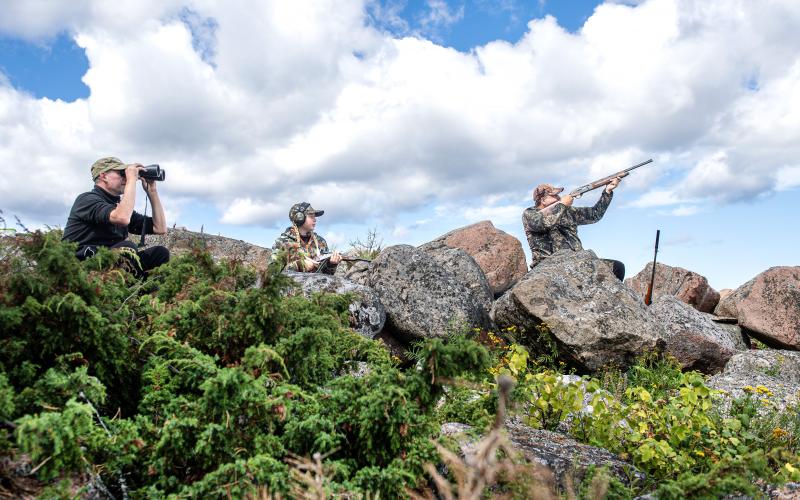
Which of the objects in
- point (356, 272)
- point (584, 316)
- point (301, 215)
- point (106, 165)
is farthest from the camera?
point (356, 272)

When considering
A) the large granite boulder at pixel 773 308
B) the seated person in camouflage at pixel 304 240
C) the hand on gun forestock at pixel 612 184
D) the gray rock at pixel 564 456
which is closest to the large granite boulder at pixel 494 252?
the hand on gun forestock at pixel 612 184

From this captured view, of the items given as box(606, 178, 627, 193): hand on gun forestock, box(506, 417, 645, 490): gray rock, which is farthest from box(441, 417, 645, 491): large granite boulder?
box(606, 178, 627, 193): hand on gun forestock

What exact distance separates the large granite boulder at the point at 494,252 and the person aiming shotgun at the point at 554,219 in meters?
0.40

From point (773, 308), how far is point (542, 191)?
4.85 metres

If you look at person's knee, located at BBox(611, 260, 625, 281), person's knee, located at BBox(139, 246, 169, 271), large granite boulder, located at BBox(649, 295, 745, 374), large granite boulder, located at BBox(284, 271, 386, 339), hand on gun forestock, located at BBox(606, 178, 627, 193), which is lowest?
large granite boulder, located at BBox(649, 295, 745, 374)

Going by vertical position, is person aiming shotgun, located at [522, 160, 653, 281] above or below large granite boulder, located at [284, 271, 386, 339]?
above

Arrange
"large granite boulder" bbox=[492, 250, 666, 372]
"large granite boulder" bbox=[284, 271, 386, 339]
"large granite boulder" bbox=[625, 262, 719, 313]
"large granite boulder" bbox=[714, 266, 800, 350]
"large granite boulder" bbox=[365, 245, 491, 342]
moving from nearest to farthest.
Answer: "large granite boulder" bbox=[284, 271, 386, 339]
"large granite boulder" bbox=[492, 250, 666, 372]
"large granite boulder" bbox=[365, 245, 491, 342]
"large granite boulder" bbox=[714, 266, 800, 350]
"large granite boulder" bbox=[625, 262, 719, 313]

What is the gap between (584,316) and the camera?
29.1 ft

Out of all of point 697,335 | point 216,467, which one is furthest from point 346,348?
point 697,335

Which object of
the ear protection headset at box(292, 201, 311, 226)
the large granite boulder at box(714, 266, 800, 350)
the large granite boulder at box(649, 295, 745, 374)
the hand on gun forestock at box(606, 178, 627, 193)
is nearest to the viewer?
the ear protection headset at box(292, 201, 311, 226)

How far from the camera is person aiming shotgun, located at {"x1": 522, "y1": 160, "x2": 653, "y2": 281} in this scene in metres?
12.4

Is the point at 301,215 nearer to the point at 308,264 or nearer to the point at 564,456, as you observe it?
the point at 308,264

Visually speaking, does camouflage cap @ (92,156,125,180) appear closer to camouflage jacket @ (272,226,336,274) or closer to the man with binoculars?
the man with binoculars

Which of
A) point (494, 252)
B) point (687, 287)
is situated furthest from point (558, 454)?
point (687, 287)
